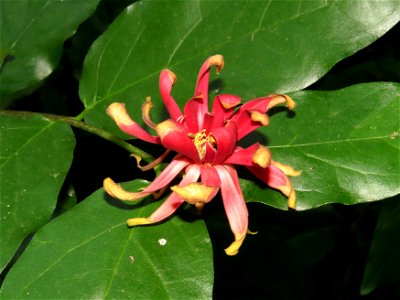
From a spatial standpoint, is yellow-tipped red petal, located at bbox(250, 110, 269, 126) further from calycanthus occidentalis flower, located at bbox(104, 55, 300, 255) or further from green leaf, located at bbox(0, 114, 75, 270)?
green leaf, located at bbox(0, 114, 75, 270)

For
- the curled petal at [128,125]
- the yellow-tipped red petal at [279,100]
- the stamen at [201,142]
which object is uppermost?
the yellow-tipped red petal at [279,100]

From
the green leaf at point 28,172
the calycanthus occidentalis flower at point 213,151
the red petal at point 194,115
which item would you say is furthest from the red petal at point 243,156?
the green leaf at point 28,172

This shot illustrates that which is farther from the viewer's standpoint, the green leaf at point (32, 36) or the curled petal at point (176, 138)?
the green leaf at point (32, 36)

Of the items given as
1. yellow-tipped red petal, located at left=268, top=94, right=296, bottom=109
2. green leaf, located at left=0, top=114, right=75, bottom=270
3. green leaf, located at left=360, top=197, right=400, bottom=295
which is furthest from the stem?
green leaf, located at left=360, top=197, right=400, bottom=295

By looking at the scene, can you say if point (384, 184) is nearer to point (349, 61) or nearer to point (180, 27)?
point (180, 27)

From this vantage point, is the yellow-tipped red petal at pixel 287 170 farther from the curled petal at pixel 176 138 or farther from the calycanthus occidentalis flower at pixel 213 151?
the curled petal at pixel 176 138

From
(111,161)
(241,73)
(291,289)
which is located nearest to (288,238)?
(291,289)

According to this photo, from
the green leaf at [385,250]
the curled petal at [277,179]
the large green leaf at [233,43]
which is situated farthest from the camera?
the green leaf at [385,250]
